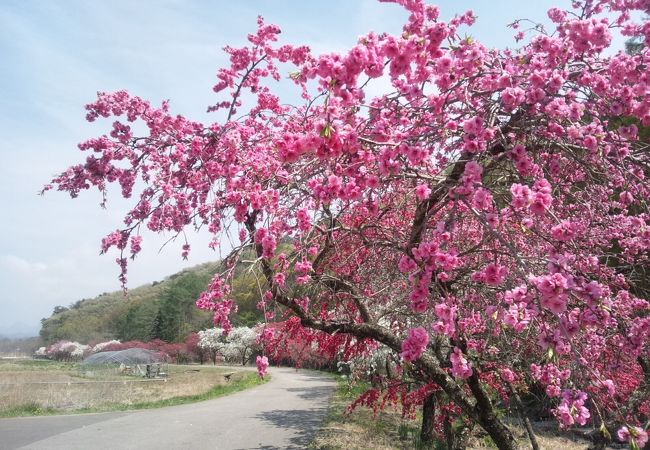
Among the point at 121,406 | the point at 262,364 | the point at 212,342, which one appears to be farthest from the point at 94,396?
the point at 212,342

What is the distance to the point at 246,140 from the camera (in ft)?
19.1

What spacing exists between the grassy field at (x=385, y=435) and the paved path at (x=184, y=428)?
0.49m

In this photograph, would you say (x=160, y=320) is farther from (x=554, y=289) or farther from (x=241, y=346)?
(x=554, y=289)

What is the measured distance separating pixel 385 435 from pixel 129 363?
29054 mm

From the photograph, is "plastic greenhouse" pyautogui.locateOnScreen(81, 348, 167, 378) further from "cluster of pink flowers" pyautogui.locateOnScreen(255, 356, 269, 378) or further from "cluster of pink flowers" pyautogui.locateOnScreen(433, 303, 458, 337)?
"cluster of pink flowers" pyautogui.locateOnScreen(433, 303, 458, 337)

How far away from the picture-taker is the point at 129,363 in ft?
112

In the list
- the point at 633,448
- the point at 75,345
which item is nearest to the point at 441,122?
the point at 633,448

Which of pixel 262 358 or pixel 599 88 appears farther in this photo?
pixel 262 358

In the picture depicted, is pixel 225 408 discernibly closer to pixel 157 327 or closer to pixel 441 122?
pixel 441 122

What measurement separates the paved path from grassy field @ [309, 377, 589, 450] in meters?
0.49

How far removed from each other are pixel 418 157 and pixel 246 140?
3.30 metres

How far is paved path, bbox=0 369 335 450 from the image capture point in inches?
347

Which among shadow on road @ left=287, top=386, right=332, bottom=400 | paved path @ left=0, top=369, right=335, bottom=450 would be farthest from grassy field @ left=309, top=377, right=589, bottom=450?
shadow on road @ left=287, top=386, right=332, bottom=400

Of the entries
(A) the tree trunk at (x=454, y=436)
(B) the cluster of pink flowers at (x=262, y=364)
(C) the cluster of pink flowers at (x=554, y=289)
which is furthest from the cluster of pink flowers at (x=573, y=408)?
(A) the tree trunk at (x=454, y=436)
